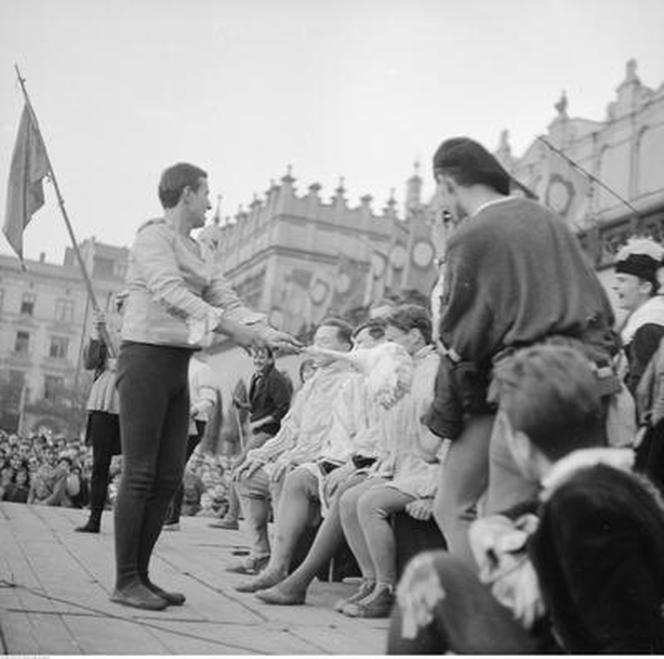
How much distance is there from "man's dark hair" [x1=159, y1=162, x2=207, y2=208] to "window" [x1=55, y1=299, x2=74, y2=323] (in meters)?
26.5

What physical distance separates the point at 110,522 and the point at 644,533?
5.35 metres

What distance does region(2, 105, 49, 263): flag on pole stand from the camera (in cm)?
476

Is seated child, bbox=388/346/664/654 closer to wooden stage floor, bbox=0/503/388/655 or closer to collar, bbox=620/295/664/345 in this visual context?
wooden stage floor, bbox=0/503/388/655

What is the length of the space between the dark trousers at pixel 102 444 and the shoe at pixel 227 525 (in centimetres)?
165

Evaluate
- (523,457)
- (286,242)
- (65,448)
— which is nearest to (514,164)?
(286,242)

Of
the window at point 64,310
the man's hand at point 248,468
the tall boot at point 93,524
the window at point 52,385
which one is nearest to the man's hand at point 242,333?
the man's hand at point 248,468

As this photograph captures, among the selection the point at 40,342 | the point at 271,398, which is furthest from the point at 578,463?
the point at 40,342

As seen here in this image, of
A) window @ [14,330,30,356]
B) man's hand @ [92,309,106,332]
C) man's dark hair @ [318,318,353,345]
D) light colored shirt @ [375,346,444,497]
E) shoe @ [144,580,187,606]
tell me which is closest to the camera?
shoe @ [144,580,187,606]

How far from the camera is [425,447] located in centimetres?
309

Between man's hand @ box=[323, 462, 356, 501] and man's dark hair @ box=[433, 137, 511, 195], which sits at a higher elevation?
man's dark hair @ box=[433, 137, 511, 195]

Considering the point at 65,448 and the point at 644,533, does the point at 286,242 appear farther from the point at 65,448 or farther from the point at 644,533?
the point at 644,533

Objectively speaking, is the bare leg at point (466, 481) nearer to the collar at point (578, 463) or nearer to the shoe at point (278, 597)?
the collar at point (578, 463)

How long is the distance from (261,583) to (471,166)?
7.15 ft

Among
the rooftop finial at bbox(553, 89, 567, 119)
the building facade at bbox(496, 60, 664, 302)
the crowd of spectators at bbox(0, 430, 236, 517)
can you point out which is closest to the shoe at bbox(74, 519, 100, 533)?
the crowd of spectators at bbox(0, 430, 236, 517)
